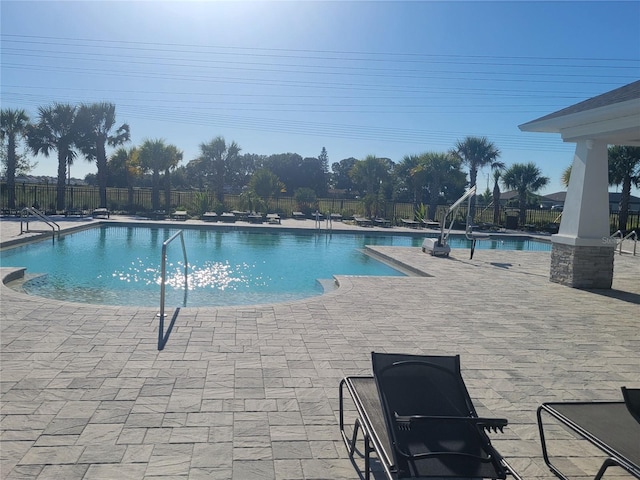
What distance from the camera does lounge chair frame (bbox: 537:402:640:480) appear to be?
232 cm

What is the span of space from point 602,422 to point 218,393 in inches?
99.3

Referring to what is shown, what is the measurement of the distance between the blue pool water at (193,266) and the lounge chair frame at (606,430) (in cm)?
594

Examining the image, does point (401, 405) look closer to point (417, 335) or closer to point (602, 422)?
point (602, 422)

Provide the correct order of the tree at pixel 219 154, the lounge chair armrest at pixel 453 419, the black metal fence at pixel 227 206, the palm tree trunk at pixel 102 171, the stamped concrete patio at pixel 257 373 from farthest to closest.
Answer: the tree at pixel 219 154 < the palm tree trunk at pixel 102 171 < the black metal fence at pixel 227 206 < the stamped concrete patio at pixel 257 373 < the lounge chair armrest at pixel 453 419

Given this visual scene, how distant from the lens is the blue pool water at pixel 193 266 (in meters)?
8.62

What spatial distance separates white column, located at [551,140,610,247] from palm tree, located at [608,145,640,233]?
700 inches

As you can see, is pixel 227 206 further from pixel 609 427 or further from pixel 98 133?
pixel 609 427

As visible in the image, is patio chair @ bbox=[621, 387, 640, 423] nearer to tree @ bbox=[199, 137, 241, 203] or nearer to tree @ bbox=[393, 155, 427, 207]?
tree @ bbox=[199, 137, 241, 203]

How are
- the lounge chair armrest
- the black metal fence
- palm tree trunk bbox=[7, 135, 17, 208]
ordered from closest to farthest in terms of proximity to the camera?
the lounge chair armrest → palm tree trunk bbox=[7, 135, 17, 208] → the black metal fence

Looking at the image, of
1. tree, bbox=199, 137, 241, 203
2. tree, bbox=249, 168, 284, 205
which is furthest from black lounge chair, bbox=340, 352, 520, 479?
tree, bbox=199, 137, 241, 203

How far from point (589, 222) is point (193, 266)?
8.31 meters

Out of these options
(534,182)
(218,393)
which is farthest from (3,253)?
(534,182)

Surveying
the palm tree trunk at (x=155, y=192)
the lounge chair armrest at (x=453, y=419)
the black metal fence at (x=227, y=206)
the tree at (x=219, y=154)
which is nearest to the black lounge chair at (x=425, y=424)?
the lounge chair armrest at (x=453, y=419)

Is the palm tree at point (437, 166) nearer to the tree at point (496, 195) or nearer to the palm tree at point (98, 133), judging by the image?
the tree at point (496, 195)
